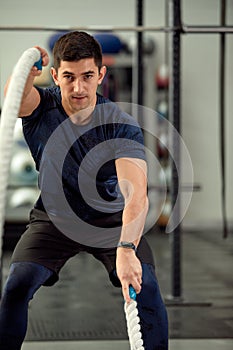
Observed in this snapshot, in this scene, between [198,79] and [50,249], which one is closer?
[50,249]

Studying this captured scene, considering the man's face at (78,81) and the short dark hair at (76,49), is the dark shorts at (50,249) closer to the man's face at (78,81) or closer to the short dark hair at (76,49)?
the man's face at (78,81)

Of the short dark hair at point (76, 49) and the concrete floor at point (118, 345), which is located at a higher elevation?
the short dark hair at point (76, 49)

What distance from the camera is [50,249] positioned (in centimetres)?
278

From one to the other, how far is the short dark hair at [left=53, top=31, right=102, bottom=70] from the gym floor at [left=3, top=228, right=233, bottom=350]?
1592 millimetres

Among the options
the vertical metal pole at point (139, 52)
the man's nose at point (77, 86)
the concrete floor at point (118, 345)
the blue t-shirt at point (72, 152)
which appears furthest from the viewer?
the vertical metal pole at point (139, 52)

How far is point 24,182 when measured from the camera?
25.0 ft

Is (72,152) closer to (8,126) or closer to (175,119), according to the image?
(8,126)

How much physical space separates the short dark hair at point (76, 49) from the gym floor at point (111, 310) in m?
1.59

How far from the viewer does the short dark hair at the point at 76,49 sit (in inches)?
106


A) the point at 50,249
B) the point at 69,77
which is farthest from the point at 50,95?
the point at 50,249

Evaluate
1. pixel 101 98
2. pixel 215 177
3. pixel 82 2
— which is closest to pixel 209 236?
pixel 215 177

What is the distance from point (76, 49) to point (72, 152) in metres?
0.40

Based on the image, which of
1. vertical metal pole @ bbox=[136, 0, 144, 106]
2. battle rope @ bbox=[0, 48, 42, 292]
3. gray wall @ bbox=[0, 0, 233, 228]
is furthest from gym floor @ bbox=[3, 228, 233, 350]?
gray wall @ bbox=[0, 0, 233, 228]

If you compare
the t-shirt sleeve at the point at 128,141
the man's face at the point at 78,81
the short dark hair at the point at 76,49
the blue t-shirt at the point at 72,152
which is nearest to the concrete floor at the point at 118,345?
the blue t-shirt at the point at 72,152
